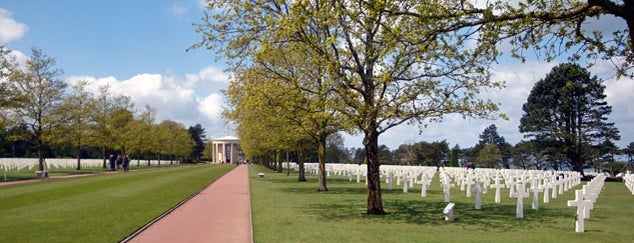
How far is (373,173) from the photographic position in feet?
47.9

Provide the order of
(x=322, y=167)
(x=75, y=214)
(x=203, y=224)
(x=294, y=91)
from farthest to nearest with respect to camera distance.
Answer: (x=322, y=167), (x=294, y=91), (x=75, y=214), (x=203, y=224)

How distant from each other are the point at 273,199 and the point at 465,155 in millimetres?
66372

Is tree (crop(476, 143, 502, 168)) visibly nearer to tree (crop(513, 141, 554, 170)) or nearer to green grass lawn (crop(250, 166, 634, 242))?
tree (crop(513, 141, 554, 170))

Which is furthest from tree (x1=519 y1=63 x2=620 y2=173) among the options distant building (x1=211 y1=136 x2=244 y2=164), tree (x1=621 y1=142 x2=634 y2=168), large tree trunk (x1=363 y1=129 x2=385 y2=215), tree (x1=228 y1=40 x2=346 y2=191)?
distant building (x1=211 y1=136 x2=244 y2=164)

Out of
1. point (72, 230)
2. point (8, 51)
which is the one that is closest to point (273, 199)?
point (72, 230)

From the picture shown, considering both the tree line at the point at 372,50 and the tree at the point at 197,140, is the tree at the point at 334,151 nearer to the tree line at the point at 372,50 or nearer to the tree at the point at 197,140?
the tree at the point at 197,140

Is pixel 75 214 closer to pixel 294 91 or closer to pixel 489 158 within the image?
pixel 294 91

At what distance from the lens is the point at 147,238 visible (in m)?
10.8

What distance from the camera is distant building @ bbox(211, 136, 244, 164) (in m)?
146

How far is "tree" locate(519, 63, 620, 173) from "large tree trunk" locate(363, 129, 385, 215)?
4117 cm

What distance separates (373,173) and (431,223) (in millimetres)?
2275

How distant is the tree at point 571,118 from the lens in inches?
1981

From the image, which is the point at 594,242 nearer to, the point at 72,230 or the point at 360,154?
the point at 72,230

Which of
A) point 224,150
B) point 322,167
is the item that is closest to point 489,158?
point 322,167
